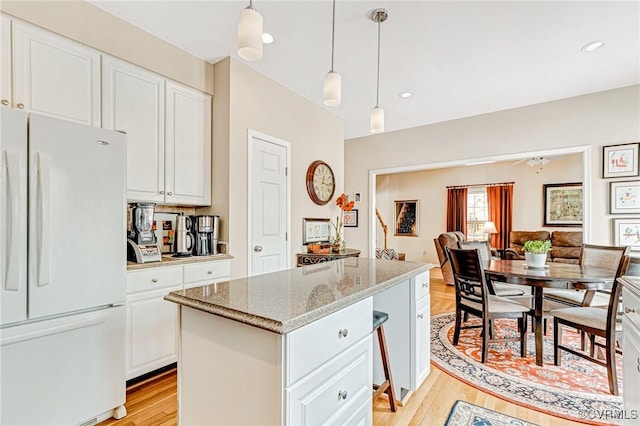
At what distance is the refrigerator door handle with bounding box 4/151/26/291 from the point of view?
1.51 metres

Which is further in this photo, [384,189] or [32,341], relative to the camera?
[384,189]

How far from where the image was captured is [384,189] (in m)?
8.91

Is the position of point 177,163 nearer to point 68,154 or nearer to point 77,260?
point 68,154

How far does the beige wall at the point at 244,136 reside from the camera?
2932mm

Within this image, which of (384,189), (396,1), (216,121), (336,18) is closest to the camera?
(396,1)

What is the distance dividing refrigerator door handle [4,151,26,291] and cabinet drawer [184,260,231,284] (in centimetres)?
105

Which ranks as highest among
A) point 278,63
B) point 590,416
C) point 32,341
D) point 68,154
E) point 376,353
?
point 278,63

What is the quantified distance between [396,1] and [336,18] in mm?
450

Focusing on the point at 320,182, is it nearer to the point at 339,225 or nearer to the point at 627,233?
the point at 339,225

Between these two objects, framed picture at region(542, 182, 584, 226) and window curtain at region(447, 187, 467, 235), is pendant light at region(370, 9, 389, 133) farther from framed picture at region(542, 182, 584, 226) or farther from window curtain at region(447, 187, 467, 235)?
framed picture at region(542, 182, 584, 226)

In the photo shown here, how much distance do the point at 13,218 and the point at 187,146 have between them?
1.50 meters

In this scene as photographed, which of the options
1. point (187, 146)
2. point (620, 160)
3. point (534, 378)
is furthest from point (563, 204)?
point (187, 146)

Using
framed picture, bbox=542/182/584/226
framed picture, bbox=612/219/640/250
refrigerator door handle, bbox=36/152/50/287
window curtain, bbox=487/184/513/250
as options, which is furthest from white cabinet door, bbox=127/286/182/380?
framed picture, bbox=542/182/584/226

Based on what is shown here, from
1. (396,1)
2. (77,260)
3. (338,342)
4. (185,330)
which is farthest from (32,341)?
(396,1)
